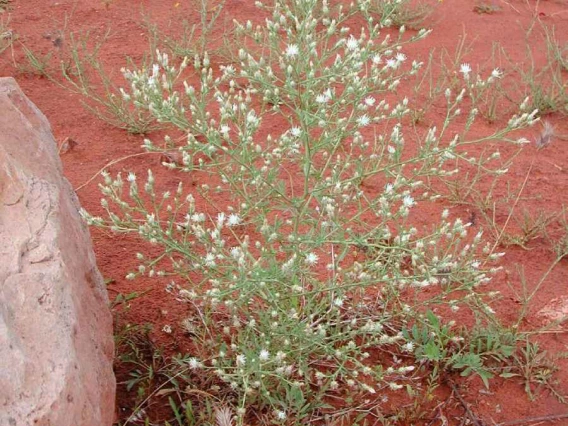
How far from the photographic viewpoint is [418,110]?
504cm

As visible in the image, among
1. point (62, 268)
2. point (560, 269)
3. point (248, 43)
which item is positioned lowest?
point (560, 269)

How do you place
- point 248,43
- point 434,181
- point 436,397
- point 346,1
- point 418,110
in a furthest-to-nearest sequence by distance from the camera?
1. point 346,1
2. point 248,43
3. point 418,110
4. point 434,181
5. point 436,397

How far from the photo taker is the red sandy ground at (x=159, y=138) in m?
3.17

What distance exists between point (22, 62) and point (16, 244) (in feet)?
11.3

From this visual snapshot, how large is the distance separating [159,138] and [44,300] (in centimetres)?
271

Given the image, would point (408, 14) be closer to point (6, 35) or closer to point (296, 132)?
point (6, 35)

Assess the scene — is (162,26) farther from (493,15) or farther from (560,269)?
(560,269)

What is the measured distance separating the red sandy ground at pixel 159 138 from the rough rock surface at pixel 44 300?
629 mm

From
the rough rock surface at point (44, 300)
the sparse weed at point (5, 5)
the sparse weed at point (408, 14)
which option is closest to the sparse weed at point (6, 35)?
the sparse weed at point (5, 5)

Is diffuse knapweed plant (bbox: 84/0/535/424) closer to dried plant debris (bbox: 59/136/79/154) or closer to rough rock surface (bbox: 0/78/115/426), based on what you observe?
rough rock surface (bbox: 0/78/115/426)

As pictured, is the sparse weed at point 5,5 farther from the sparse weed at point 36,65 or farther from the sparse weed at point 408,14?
the sparse weed at point 408,14

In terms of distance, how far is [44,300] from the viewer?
2102 mm

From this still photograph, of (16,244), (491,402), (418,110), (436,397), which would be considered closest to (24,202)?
(16,244)

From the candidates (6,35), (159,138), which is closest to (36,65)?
(6,35)
